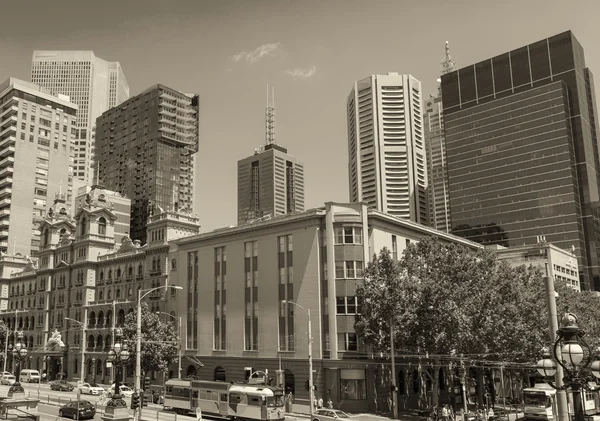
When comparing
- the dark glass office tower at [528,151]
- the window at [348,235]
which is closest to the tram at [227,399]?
the window at [348,235]

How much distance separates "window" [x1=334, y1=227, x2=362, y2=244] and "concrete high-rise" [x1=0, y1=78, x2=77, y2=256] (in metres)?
107

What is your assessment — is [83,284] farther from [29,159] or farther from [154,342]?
[29,159]

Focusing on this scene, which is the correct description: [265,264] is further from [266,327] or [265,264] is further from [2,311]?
[2,311]

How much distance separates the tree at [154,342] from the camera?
68.9 metres

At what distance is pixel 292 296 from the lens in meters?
64.9

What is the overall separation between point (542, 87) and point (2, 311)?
15400 cm

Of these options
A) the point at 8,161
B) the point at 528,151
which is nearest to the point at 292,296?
the point at 8,161

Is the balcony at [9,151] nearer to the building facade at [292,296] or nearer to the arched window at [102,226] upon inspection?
the arched window at [102,226]

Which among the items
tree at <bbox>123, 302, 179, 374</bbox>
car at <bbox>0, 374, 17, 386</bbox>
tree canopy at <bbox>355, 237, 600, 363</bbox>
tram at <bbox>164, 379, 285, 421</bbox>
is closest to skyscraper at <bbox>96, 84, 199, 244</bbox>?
car at <bbox>0, 374, 17, 386</bbox>

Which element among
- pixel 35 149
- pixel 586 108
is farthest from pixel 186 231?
pixel 586 108

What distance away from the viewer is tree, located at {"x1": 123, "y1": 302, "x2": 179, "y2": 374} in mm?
68875

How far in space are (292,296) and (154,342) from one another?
17.1 m

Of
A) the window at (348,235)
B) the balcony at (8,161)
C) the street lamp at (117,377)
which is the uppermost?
the balcony at (8,161)

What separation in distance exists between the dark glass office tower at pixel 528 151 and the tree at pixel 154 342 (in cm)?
12480
